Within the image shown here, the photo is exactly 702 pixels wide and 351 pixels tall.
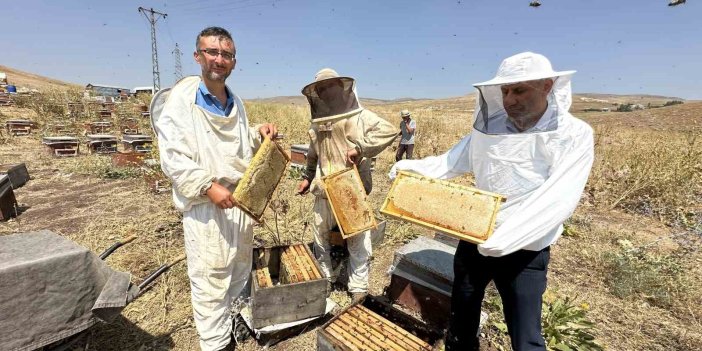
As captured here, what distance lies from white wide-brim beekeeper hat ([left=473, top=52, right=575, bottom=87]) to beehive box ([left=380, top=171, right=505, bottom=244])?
2.44 feet

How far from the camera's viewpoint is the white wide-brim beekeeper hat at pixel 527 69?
1.80m

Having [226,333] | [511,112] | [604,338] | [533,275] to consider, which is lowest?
[604,338]

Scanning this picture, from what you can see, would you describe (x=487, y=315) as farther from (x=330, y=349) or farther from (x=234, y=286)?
(x=234, y=286)

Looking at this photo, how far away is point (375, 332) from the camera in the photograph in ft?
8.85

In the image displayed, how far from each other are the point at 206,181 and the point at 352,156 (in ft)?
5.03

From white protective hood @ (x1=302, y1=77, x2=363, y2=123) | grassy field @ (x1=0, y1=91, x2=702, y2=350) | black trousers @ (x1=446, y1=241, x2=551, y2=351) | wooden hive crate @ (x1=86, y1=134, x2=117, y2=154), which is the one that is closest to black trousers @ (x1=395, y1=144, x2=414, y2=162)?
grassy field @ (x1=0, y1=91, x2=702, y2=350)

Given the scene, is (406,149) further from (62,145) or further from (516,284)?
(62,145)

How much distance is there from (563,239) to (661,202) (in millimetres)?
3361

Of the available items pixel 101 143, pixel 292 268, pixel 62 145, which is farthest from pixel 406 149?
pixel 62 145

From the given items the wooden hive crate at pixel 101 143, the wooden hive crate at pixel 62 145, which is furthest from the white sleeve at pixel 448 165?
the wooden hive crate at pixel 62 145

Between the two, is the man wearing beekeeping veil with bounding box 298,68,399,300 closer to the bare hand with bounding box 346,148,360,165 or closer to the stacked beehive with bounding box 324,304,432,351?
the bare hand with bounding box 346,148,360,165

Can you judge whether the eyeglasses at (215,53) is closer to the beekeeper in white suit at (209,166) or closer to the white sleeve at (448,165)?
the beekeeper in white suit at (209,166)

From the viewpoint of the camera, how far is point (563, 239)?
5688 mm

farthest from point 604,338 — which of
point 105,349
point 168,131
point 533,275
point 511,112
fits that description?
point 105,349
